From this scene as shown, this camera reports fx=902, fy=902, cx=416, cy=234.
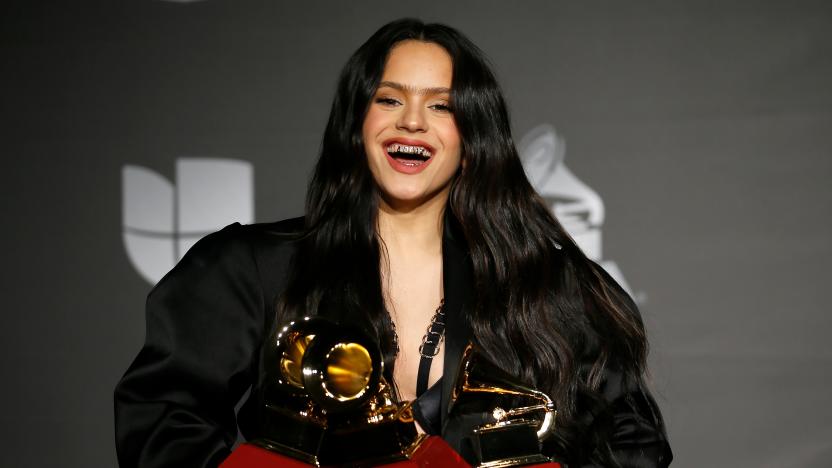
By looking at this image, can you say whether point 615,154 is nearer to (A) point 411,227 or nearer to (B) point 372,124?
(A) point 411,227

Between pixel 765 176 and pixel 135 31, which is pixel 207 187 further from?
pixel 765 176

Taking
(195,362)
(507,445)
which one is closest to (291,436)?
(507,445)

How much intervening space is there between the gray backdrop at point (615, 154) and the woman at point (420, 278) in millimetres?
884

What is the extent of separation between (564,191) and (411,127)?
3.71ft

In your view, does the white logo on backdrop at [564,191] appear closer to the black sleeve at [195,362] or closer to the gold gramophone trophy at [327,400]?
the black sleeve at [195,362]

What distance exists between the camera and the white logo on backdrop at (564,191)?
268 centimetres

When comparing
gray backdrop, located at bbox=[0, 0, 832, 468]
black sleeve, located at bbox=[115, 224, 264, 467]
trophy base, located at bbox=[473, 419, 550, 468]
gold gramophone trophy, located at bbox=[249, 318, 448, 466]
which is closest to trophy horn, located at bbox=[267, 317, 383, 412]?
gold gramophone trophy, located at bbox=[249, 318, 448, 466]

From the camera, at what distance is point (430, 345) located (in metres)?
1.74

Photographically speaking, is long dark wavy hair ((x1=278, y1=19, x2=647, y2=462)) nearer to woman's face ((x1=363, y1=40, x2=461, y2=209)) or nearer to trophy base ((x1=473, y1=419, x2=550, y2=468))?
woman's face ((x1=363, y1=40, x2=461, y2=209))

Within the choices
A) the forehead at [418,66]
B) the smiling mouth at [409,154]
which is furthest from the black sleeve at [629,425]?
the forehead at [418,66]

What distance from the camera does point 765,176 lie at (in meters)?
2.70

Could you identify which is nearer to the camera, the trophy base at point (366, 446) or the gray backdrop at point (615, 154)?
the trophy base at point (366, 446)

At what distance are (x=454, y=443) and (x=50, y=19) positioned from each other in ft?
6.88

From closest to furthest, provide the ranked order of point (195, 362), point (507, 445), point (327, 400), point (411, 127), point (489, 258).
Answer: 1. point (327, 400)
2. point (507, 445)
3. point (195, 362)
4. point (411, 127)
5. point (489, 258)
